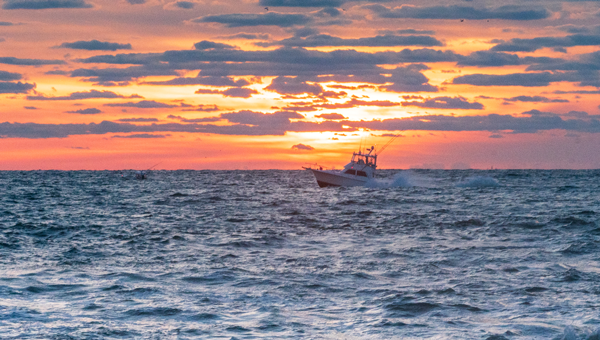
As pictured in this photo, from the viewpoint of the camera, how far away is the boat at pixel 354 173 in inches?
2465

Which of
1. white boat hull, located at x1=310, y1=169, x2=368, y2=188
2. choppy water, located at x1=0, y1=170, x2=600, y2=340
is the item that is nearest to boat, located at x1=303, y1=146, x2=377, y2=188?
white boat hull, located at x1=310, y1=169, x2=368, y2=188

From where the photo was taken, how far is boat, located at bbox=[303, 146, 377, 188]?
6260cm

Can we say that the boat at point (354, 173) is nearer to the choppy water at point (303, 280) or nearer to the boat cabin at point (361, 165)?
the boat cabin at point (361, 165)

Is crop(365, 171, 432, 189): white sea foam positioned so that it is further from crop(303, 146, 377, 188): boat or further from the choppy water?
the choppy water

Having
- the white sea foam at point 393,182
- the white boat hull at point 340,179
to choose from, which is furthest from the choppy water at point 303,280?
the white sea foam at point 393,182

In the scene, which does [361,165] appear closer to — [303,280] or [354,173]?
[354,173]

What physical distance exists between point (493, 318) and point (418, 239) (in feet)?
39.7

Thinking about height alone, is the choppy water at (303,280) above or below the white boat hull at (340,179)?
below

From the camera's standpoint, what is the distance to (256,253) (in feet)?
64.4

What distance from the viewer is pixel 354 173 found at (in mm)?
63062

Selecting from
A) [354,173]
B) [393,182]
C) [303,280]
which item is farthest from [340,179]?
[303,280]

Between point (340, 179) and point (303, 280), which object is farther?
point (340, 179)

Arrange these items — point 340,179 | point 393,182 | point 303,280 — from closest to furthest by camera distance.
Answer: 1. point 303,280
2. point 340,179
3. point 393,182

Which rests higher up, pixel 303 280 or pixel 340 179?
pixel 340 179
